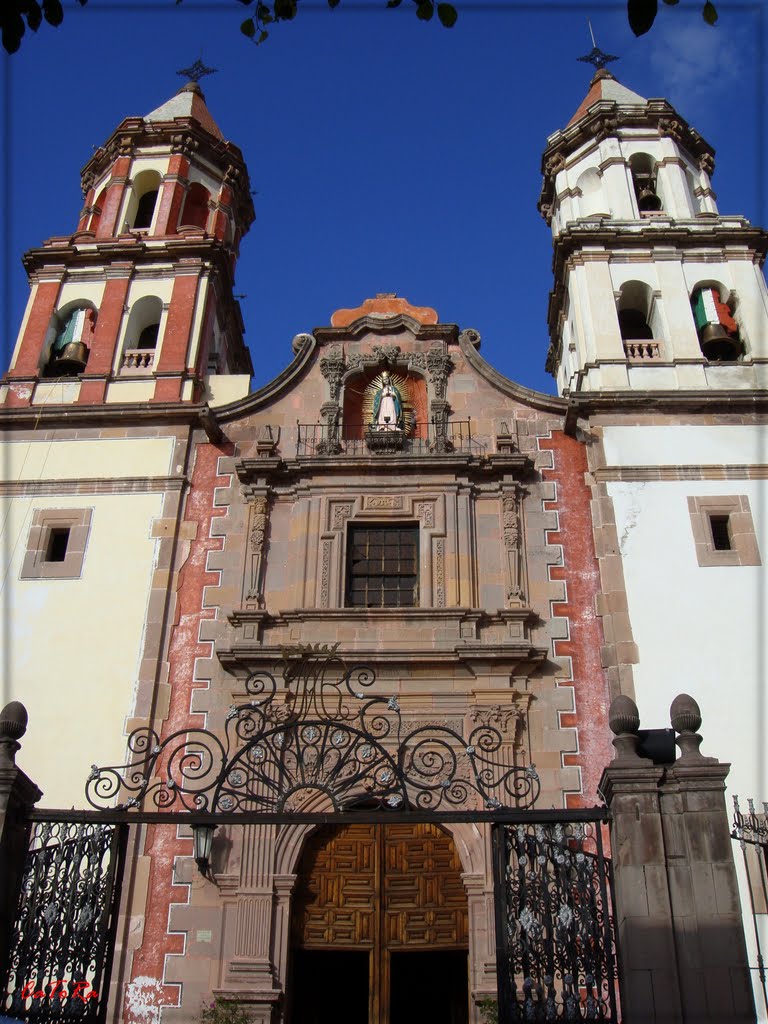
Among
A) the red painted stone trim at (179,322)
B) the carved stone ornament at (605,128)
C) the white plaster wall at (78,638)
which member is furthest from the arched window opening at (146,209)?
the carved stone ornament at (605,128)

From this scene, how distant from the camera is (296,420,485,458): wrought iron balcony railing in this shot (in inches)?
606

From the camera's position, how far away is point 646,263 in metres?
17.7

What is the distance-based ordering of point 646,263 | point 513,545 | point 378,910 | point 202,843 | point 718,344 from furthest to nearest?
point 646,263 → point 718,344 → point 513,545 → point 378,910 → point 202,843

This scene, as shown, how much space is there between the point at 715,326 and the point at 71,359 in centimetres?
1051

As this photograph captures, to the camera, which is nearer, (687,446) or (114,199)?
(687,446)

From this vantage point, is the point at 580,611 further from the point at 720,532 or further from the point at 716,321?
the point at 716,321

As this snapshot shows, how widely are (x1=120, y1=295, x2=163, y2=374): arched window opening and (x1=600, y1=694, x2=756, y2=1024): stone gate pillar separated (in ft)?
37.9

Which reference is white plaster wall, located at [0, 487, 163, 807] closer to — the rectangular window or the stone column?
the stone column

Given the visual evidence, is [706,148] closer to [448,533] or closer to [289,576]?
[448,533]

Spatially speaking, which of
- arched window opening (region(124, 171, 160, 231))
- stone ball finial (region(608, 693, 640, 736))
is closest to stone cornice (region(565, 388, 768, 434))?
stone ball finial (region(608, 693, 640, 736))

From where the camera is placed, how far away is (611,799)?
7719 millimetres

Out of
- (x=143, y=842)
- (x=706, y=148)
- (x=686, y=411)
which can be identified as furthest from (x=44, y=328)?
(x=706, y=148)

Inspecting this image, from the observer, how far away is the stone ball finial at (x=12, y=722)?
8336 mm

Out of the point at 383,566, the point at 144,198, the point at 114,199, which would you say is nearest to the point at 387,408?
the point at 383,566
